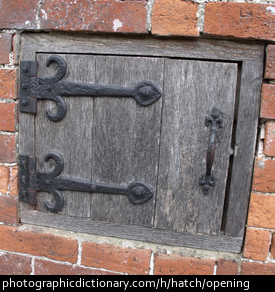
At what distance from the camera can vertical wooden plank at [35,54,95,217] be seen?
3.27 feet

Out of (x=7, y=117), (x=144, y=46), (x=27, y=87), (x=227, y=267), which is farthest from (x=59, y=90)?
(x=227, y=267)

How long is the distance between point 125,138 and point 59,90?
0.33 meters

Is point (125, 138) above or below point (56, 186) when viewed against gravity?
above

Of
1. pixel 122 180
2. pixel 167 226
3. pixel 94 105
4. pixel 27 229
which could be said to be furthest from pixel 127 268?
pixel 94 105

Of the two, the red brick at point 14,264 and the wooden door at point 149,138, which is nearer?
the wooden door at point 149,138

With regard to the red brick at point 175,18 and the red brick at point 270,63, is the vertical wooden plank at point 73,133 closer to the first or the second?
the red brick at point 175,18

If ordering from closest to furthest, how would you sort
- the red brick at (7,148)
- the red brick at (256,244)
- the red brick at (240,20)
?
the red brick at (240,20) < the red brick at (256,244) < the red brick at (7,148)

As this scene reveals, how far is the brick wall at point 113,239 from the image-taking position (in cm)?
87

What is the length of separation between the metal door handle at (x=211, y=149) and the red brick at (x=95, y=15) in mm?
399

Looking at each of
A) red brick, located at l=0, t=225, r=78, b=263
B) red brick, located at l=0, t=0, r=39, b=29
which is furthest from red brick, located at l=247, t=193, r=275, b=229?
red brick, located at l=0, t=0, r=39, b=29

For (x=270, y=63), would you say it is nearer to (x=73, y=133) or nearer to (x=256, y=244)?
(x=256, y=244)

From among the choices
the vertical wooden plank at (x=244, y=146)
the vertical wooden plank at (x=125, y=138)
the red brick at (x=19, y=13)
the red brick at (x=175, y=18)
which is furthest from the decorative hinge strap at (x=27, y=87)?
the vertical wooden plank at (x=244, y=146)

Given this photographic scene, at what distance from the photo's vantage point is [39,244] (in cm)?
113

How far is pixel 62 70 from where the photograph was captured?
Answer: 0.99m
